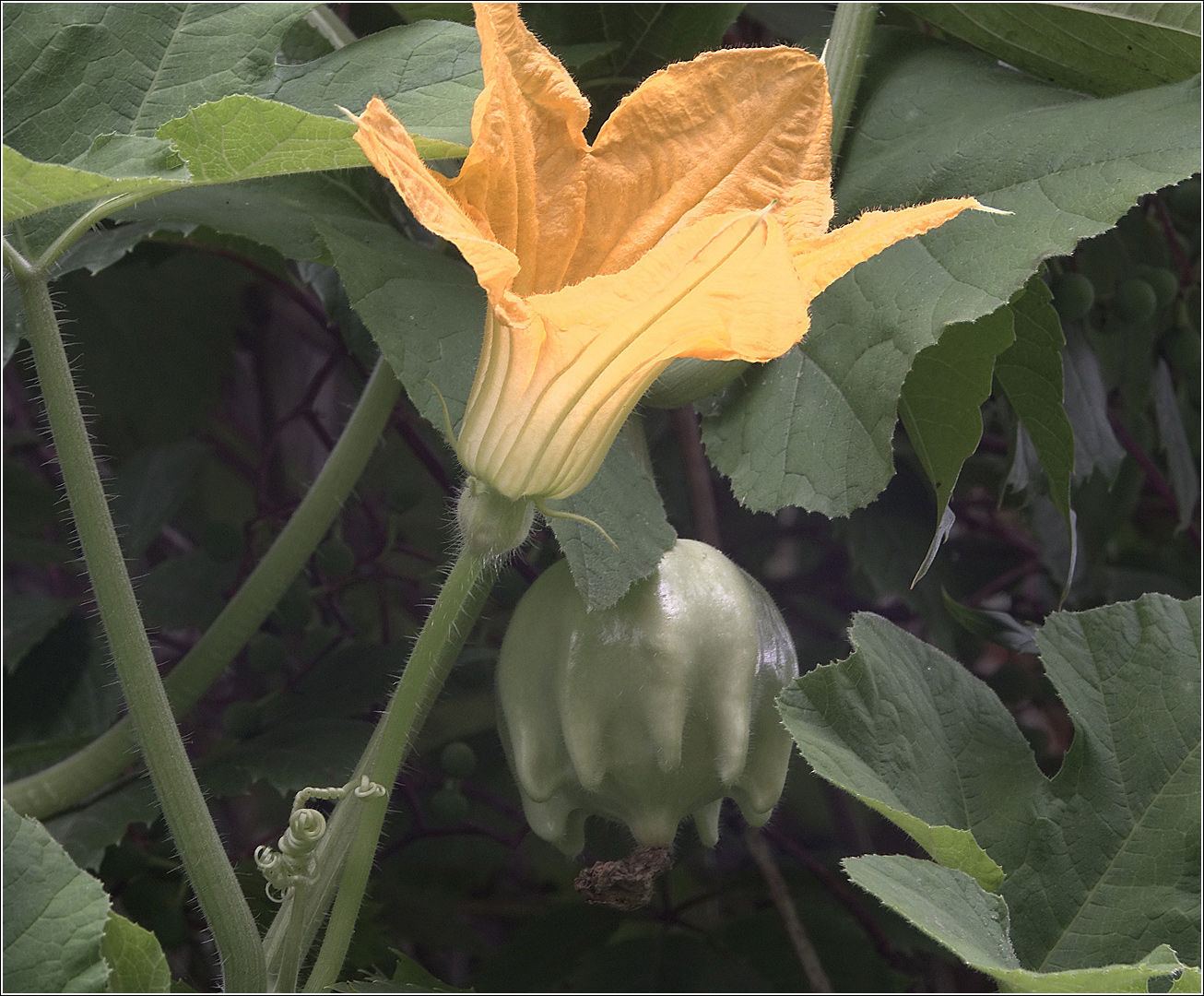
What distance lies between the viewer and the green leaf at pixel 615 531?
576mm

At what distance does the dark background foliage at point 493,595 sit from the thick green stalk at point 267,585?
3 centimetres

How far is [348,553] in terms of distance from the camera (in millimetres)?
975

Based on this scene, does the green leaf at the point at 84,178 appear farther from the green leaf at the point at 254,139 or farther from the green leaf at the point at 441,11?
the green leaf at the point at 441,11

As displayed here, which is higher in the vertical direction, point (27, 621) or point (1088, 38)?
point (1088, 38)

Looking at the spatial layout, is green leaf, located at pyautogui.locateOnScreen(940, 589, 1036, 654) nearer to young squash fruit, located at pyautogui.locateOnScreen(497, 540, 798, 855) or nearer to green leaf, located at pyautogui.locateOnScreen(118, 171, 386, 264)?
young squash fruit, located at pyautogui.locateOnScreen(497, 540, 798, 855)

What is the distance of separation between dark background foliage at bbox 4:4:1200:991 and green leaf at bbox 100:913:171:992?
224 millimetres

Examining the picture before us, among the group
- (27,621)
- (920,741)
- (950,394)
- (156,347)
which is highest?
(950,394)

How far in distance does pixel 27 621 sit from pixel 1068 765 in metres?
0.78

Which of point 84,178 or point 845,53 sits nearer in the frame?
point 84,178

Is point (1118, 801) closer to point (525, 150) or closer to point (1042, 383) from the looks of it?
point (1042, 383)

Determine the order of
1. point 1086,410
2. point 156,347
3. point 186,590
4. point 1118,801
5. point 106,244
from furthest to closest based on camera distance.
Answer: point 156,347 < point 186,590 < point 1086,410 < point 106,244 < point 1118,801

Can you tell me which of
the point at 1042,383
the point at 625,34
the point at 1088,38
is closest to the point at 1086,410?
the point at 1042,383

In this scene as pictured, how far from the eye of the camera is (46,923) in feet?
1.52

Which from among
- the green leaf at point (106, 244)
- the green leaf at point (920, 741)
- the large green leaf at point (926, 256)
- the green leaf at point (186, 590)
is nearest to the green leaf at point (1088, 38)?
the large green leaf at point (926, 256)
